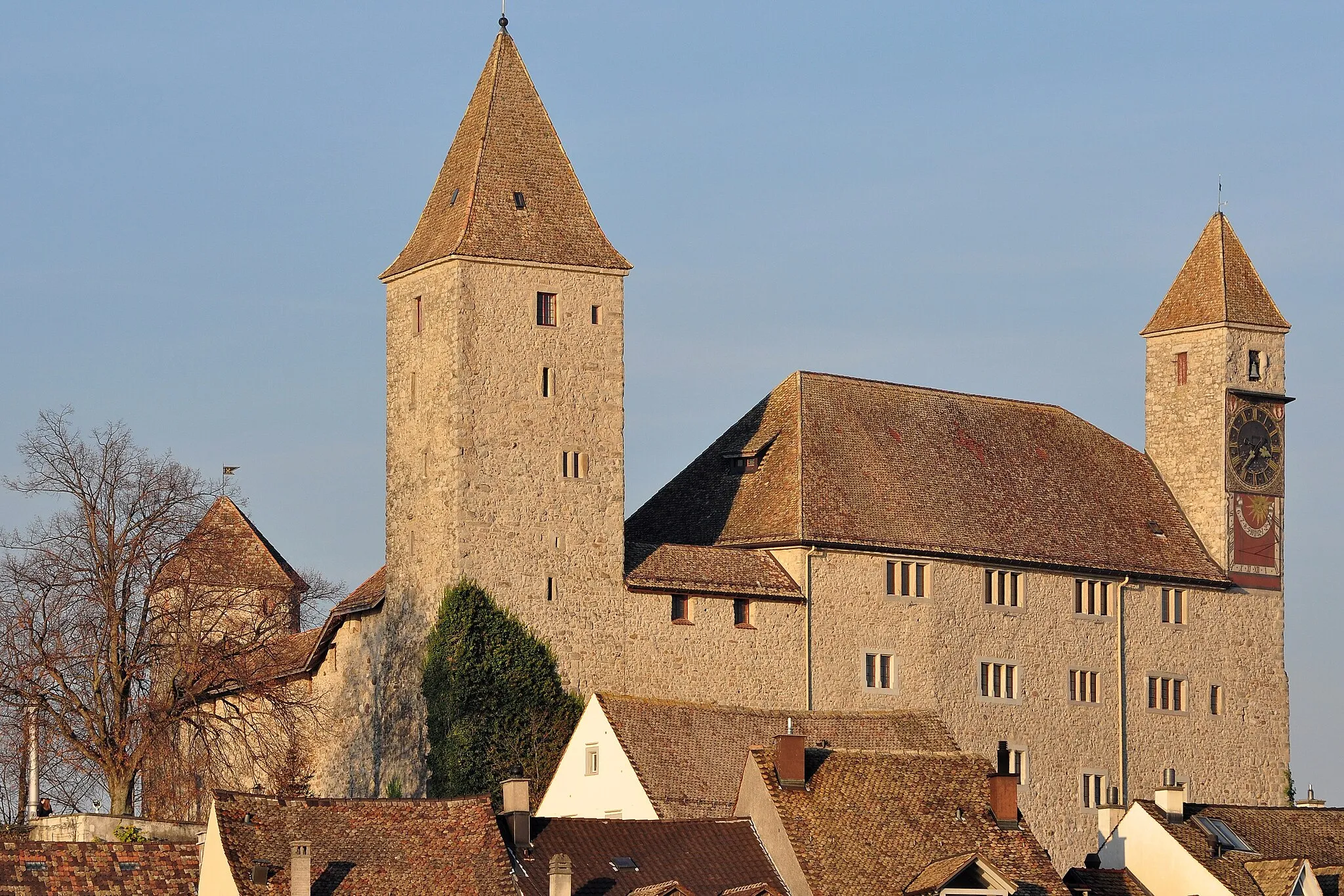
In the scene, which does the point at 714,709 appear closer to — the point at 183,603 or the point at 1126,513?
the point at 183,603

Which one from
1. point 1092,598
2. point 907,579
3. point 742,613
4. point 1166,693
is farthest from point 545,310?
point 1166,693

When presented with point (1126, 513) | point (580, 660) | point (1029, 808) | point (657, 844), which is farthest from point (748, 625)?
point (657, 844)

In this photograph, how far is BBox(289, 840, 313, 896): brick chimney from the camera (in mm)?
44688

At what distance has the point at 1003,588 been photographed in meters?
72.8

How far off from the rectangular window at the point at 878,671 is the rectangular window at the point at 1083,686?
6026mm

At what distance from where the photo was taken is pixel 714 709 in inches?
2406

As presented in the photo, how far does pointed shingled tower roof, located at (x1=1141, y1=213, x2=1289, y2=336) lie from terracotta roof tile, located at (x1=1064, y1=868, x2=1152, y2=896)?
93.0 feet

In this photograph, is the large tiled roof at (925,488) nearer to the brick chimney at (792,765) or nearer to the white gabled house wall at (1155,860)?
the white gabled house wall at (1155,860)

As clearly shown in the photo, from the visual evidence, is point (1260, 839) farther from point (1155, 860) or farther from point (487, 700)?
point (487, 700)

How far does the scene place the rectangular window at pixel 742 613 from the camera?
67688 mm

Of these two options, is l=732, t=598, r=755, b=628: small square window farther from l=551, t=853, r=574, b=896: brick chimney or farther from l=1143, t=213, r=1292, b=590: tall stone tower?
l=551, t=853, r=574, b=896: brick chimney

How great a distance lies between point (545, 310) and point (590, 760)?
504 inches

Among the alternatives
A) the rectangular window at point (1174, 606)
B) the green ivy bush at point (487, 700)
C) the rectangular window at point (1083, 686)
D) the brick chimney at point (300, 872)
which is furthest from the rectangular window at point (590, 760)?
the rectangular window at point (1174, 606)

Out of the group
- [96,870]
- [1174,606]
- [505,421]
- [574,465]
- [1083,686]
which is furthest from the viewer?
[1174,606]
